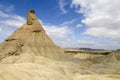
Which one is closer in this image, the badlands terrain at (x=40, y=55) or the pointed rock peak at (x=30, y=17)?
the badlands terrain at (x=40, y=55)

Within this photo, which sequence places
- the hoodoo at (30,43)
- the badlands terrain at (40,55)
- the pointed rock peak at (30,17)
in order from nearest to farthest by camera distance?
the badlands terrain at (40,55) < the hoodoo at (30,43) < the pointed rock peak at (30,17)

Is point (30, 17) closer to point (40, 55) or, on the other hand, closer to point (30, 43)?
point (30, 43)

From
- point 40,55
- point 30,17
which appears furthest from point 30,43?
point 30,17

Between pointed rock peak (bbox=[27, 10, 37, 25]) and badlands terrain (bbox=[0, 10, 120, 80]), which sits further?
pointed rock peak (bbox=[27, 10, 37, 25])

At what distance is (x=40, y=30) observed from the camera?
131125mm

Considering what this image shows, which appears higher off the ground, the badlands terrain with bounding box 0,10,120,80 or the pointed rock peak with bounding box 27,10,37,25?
the pointed rock peak with bounding box 27,10,37,25

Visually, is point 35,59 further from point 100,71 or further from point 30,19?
point 30,19

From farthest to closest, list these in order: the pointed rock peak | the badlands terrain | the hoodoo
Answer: the pointed rock peak < the hoodoo < the badlands terrain

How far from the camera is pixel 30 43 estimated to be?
402 ft

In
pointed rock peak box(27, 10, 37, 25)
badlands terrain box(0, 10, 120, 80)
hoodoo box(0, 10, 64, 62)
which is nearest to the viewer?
badlands terrain box(0, 10, 120, 80)

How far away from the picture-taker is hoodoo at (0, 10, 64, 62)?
116m

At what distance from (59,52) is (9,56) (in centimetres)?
3039

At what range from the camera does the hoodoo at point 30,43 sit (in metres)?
116

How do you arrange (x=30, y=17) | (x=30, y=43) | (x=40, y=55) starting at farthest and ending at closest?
(x=30, y=17) → (x=30, y=43) → (x=40, y=55)
